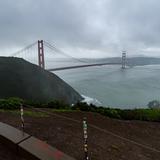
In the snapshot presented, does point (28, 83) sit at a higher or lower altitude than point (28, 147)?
higher

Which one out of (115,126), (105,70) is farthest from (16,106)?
(105,70)

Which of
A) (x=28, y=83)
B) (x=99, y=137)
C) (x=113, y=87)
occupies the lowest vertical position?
(x=99, y=137)

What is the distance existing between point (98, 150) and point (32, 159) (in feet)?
3.78

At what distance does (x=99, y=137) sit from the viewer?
583 centimetres

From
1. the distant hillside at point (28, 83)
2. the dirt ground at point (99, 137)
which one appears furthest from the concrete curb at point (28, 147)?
the distant hillside at point (28, 83)

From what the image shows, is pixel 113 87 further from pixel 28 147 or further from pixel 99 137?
→ pixel 28 147

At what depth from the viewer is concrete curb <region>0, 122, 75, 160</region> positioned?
4.46 meters

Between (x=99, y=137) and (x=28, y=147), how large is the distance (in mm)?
1605

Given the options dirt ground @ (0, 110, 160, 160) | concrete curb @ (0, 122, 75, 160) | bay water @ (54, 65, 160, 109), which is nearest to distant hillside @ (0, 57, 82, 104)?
bay water @ (54, 65, 160, 109)

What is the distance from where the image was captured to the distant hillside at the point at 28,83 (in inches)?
855

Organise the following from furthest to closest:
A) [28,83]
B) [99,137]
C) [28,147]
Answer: [28,83]
[99,137]
[28,147]

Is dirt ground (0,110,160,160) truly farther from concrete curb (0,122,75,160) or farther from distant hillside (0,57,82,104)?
distant hillside (0,57,82,104)

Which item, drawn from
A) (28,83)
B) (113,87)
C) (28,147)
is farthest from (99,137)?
(113,87)

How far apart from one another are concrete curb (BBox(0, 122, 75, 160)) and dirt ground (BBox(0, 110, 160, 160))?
225 millimetres
